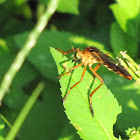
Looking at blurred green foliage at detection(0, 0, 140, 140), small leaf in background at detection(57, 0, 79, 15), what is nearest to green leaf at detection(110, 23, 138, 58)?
blurred green foliage at detection(0, 0, 140, 140)

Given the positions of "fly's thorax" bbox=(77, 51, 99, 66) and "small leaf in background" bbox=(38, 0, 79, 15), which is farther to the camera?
"small leaf in background" bbox=(38, 0, 79, 15)

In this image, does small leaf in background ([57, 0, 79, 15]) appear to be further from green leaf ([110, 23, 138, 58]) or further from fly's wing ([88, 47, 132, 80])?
fly's wing ([88, 47, 132, 80])

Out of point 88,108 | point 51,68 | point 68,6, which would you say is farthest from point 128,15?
point 88,108

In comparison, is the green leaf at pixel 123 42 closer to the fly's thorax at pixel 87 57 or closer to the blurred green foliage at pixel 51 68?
the blurred green foliage at pixel 51 68

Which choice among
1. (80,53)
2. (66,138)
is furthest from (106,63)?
(66,138)

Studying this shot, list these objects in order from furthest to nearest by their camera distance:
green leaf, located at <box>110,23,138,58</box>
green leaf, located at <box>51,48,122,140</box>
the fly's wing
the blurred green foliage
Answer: green leaf, located at <box>110,23,138,58</box>
the blurred green foliage
the fly's wing
green leaf, located at <box>51,48,122,140</box>
